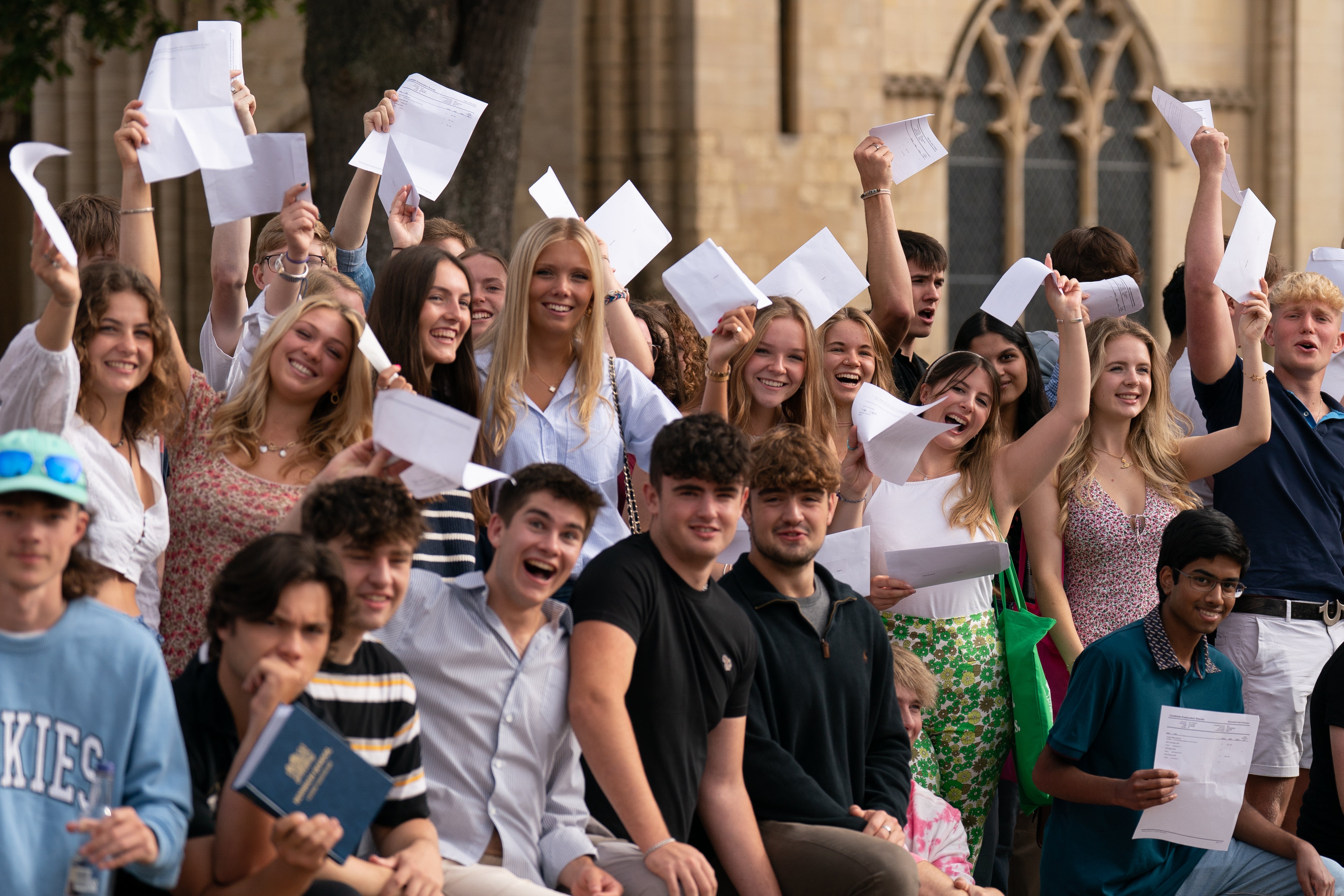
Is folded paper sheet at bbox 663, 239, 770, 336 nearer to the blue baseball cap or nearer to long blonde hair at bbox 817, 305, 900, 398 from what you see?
long blonde hair at bbox 817, 305, 900, 398

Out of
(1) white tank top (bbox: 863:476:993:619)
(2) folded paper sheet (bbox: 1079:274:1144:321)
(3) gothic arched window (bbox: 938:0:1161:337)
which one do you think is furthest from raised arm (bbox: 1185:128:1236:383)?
(3) gothic arched window (bbox: 938:0:1161:337)

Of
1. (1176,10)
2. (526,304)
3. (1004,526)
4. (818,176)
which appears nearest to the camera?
(526,304)

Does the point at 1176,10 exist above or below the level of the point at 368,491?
above

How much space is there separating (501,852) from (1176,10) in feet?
47.5

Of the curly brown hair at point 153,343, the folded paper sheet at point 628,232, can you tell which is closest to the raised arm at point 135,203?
the curly brown hair at point 153,343

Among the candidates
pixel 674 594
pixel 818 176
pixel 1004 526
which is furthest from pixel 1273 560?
pixel 818 176

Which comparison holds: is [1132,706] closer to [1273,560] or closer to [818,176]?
[1273,560]

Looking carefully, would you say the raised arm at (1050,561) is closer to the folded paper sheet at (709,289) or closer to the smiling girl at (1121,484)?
the smiling girl at (1121,484)

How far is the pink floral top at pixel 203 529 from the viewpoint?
14.2 ft

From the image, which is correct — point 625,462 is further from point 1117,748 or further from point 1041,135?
point 1041,135

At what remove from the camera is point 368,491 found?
3.82 metres

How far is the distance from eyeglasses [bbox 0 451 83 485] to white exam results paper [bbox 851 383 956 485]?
2.47 metres

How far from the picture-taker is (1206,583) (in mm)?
5055

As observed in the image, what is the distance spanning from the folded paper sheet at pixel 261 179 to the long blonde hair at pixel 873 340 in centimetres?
198
